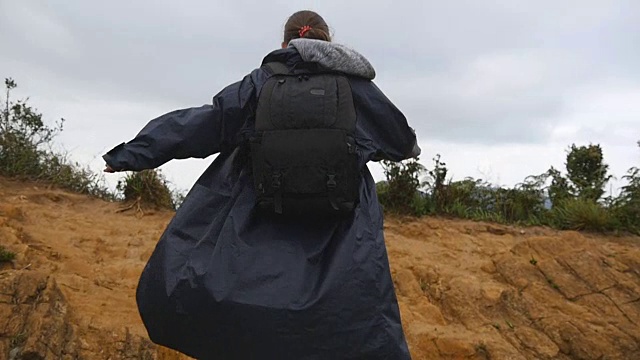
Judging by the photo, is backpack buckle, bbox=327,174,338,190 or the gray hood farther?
the gray hood

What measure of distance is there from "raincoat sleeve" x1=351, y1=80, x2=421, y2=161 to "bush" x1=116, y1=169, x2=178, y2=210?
4760mm

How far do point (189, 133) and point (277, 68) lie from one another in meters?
0.42

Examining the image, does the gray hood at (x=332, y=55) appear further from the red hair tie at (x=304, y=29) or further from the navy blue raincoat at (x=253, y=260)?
the red hair tie at (x=304, y=29)

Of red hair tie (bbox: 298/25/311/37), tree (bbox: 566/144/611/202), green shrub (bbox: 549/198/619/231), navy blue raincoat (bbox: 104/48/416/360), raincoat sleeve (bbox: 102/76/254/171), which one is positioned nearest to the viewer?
navy blue raincoat (bbox: 104/48/416/360)

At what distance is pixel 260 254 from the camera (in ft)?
7.59

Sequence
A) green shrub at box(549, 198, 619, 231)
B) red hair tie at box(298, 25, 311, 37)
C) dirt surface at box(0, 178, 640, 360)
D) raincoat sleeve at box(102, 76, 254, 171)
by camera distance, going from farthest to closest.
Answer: green shrub at box(549, 198, 619, 231)
dirt surface at box(0, 178, 640, 360)
red hair tie at box(298, 25, 311, 37)
raincoat sleeve at box(102, 76, 254, 171)

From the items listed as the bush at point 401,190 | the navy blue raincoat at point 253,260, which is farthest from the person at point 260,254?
the bush at point 401,190

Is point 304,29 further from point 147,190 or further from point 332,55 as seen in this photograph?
point 147,190

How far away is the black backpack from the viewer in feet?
7.56

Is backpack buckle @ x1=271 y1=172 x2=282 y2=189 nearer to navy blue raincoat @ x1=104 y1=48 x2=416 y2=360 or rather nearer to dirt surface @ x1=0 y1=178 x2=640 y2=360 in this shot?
navy blue raincoat @ x1=104 y1=48 x2=416 y2=360

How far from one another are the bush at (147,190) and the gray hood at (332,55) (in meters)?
4.75

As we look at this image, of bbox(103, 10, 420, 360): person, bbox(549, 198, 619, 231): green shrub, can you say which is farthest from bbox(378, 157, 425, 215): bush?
bbox(103, 10, 420, 360): person

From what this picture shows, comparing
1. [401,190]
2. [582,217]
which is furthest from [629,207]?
[401,190]

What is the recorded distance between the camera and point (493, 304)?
18.0 feet
